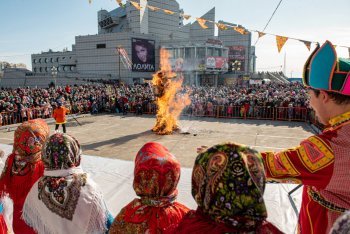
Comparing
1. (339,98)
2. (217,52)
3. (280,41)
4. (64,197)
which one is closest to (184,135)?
(280,41)

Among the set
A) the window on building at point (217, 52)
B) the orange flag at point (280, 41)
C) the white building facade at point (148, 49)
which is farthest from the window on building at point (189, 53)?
the orange flag at point (280, 41)

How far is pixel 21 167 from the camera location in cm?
302

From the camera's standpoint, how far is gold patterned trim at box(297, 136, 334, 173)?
1518 millimetres

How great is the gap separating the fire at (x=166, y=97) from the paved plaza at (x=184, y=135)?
68cm

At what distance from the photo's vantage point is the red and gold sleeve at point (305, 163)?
5.00ft

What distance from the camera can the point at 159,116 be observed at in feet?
45.1

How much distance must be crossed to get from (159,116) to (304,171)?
12.3 metres

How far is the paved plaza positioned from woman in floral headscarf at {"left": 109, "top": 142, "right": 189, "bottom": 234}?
6.64 m

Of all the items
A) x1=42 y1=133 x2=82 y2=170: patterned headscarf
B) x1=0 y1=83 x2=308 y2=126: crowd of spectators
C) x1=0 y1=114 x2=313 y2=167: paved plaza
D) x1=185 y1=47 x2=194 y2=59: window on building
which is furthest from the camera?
x1=185 y1=47 x2=194 y2=59: window on building

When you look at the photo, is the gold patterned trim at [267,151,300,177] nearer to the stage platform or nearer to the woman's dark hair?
the woman's dark hair

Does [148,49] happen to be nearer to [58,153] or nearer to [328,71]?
[58,153]

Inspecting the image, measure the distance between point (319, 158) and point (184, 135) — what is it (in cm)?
1166

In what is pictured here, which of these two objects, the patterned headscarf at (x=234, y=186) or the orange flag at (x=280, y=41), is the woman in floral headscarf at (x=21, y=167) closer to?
the patterned headscarf at (x=234, y=186)

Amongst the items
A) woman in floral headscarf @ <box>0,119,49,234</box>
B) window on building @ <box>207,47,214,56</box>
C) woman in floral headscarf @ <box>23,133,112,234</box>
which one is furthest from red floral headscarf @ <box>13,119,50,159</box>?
window on building @ <box>207,47,214,56</box>
